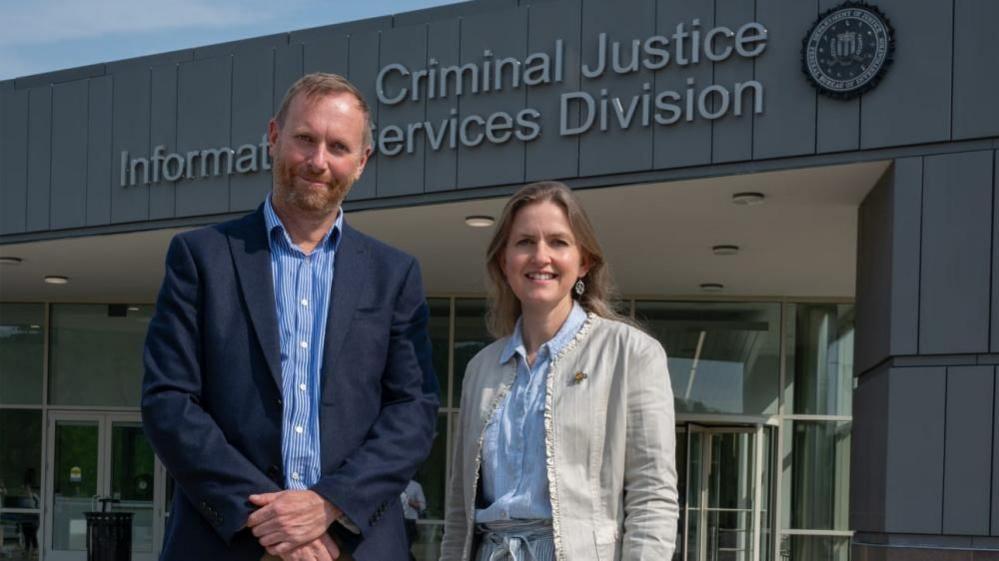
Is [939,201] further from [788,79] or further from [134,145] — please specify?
[134,145]

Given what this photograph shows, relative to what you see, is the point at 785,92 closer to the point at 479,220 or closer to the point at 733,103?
the point at 733,103

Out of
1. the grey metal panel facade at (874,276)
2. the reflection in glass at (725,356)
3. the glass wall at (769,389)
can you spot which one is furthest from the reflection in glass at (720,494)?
the grey metal panel facade at (874,276)

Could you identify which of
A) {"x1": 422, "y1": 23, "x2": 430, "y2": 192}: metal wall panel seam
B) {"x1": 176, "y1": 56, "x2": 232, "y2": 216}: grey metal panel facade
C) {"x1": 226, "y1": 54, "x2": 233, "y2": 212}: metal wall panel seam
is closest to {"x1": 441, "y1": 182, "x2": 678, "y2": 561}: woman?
{"x1": 422, "y1": 23, "x2": 430, "y2": 192}: metal wall panel seam

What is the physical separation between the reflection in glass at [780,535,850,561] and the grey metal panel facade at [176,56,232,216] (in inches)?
320

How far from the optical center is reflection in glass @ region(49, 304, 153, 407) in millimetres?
18188

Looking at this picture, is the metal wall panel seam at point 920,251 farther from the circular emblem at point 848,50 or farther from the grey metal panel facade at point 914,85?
the circular emblem at point 848,50

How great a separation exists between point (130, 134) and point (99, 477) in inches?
300

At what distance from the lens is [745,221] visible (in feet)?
36.1

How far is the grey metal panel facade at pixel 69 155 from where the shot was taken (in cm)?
1243

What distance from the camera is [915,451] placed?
8.27m

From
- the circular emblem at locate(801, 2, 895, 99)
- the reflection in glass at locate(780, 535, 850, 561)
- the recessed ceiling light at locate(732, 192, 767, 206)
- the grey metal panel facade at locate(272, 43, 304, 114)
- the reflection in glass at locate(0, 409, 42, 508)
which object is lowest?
the reflection in glass at locate(780, 535, 850, 561)

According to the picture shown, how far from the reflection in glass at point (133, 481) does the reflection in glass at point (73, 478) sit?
0.95 feet

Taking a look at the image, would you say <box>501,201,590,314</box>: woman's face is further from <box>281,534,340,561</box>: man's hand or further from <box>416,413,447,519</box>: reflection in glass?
<box>416,413,447,519</box>: reflection in glass

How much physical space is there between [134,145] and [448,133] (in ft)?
11.6
